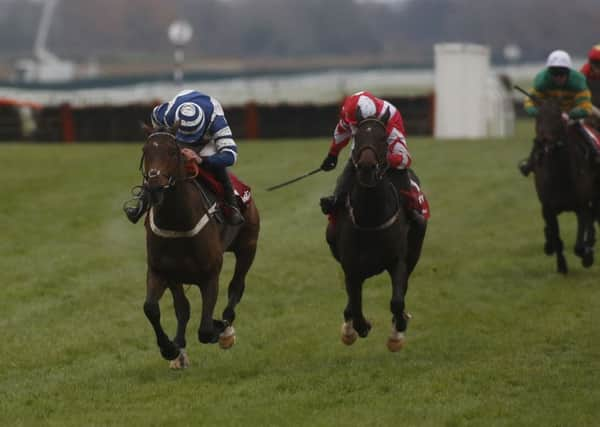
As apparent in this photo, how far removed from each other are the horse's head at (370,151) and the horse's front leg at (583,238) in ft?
18.6

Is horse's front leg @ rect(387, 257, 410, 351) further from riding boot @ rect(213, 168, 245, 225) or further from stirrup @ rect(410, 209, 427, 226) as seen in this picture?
riding boot @ rect(213, 168, 245, 225)

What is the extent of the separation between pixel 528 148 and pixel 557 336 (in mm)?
17130

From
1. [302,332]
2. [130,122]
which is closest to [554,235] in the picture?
[302,332]

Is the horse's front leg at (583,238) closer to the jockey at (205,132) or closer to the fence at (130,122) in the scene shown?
the jockey at (205,132)

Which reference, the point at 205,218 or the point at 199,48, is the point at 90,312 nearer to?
the point at 205,218

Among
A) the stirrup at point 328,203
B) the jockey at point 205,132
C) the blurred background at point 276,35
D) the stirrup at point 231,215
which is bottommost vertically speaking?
the blurred background at point 276,35

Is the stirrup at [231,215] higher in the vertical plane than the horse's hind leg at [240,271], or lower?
higher

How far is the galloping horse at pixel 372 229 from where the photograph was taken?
904 cm

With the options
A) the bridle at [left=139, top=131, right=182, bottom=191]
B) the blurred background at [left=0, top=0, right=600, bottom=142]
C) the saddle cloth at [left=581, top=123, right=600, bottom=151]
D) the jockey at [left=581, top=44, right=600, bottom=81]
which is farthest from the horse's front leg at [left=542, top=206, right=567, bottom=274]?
the blurred background at [left=0, top=0, right=600, bottom=142]

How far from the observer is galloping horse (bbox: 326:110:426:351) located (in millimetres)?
9039

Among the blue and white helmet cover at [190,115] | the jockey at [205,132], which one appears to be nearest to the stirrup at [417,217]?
the jockey at [205,132]

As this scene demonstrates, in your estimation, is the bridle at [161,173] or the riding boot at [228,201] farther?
the riding boot at [228,201]

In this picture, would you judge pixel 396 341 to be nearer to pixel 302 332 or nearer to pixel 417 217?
pixel 417 217

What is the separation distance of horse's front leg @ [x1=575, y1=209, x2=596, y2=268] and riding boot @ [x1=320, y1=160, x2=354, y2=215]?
516 cm
